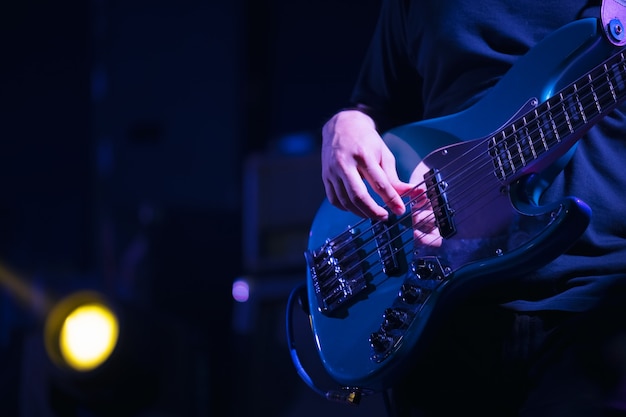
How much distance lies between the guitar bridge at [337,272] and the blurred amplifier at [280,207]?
5.68ft

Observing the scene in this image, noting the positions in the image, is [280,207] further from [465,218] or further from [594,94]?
[594,94]

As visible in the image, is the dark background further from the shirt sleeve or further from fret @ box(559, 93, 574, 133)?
fret @ box(559, 93, 574, 133)

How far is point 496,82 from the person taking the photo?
1.36 m

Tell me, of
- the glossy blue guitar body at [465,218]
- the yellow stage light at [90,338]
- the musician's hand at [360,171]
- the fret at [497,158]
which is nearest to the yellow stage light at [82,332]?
the yellow stage light at [90,338]

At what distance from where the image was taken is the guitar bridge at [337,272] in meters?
1.40

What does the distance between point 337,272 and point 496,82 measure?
462mm

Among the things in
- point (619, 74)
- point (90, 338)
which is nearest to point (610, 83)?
point (619, 74)

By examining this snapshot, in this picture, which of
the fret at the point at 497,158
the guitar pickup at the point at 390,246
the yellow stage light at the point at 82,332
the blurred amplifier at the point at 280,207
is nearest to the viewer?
the fret at the point at 497,158

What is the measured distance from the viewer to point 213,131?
4359 mm

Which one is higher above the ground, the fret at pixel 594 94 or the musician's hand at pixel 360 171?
the musician's hand at pixel 360 171

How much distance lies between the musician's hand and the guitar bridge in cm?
7

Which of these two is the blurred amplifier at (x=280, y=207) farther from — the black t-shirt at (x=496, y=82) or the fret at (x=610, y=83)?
the fret at (x=610, y=83)

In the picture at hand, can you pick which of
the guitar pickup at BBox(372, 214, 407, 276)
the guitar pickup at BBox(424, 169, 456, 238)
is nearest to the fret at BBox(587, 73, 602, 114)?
the guitar pickup at BBox(424, 169, 456, 238)

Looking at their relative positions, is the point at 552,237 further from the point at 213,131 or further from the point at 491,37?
the point at 213,131
